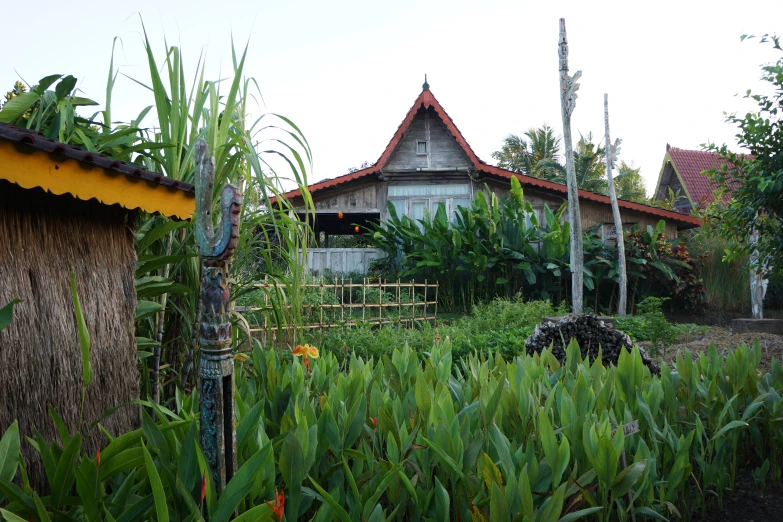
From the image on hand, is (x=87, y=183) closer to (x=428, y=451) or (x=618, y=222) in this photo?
(x=428, y=451)

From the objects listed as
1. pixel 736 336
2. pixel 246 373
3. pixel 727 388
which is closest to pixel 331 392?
pixel 246 373

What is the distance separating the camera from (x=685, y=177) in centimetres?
2664

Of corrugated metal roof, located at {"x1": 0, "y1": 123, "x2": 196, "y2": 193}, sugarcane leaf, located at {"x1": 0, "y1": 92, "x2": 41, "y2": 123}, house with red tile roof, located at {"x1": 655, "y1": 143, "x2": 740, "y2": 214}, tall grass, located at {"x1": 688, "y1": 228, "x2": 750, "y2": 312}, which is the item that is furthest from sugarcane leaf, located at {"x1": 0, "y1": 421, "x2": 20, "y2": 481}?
house with red tile roof, located at {"x1": 655, "y1": 143, "x2": 740, "y2": 214}

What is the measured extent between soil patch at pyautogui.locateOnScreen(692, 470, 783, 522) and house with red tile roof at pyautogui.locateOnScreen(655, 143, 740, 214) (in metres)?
23.0

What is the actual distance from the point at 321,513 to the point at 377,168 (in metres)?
15.6

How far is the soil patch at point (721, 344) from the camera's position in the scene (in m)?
8.53

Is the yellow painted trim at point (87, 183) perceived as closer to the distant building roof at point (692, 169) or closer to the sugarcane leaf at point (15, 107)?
the sugarcane leaf at point (15, 107)

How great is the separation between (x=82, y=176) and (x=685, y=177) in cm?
2787

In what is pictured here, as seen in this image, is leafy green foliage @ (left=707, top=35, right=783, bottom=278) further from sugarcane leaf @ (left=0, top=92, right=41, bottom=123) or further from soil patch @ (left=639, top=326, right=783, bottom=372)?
sugarcane leaf @ (left=0, top=92, right=41, bottom=123)

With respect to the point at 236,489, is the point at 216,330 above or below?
above

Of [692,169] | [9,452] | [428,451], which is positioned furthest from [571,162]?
[692,169]

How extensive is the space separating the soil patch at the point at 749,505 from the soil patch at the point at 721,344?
416 cm

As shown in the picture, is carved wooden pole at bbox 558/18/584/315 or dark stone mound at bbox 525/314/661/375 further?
carved wooden pole at bbox 558/18/584/315

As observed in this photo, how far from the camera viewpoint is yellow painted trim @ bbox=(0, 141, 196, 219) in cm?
209
